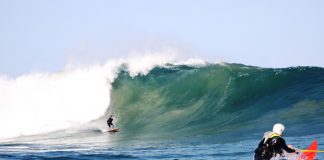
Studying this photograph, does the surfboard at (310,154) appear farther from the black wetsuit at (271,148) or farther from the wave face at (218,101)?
the wave face at (218,101)

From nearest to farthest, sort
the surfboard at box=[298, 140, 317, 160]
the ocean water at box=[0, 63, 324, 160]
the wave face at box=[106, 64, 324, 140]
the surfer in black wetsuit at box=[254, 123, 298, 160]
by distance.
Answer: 1. the surfer in black wetsuit at box=[254, 123, 298, 160]
2. the surfboard at box=[298, 140, 317, 160]
3. the ocean water at box=[0, 63, 324, 160]
4. the wave face at box=[106, 64, 324, 140]

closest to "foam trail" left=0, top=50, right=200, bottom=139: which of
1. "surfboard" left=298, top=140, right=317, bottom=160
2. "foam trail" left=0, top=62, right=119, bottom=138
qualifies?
"foam trail" left=0, top=62, right=119, bottom=138

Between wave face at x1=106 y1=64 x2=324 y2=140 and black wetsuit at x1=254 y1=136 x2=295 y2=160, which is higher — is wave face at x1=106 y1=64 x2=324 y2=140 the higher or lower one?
the higher one

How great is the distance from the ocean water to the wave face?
4cm

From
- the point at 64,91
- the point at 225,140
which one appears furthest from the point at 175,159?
the point at 64,91

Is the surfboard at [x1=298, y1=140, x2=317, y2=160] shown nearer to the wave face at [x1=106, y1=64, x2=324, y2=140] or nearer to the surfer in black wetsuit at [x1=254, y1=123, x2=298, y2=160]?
the surfer in black wetsuit at [x1=254, y1=123, x2=298, y2=160]

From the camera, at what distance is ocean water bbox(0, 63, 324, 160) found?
1461cm

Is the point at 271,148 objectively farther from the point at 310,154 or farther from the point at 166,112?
the point at 166,112

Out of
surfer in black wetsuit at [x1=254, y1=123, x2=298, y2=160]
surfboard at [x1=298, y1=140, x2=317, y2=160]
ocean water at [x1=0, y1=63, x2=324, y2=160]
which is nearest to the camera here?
surfer in black wetsuit at [x1=254, y1=123, x2=298, y2=160]

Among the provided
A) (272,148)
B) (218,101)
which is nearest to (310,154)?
(272,148)

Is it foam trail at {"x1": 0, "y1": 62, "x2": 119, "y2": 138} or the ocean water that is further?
foam trail at {"x1": 0, "y1": 62, "x2": 119, "y2": 138}

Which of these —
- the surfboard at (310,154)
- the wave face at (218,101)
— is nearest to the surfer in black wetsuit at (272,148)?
the surfboard at (310,154)

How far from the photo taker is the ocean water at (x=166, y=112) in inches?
575

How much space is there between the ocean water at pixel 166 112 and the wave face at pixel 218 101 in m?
0.04
